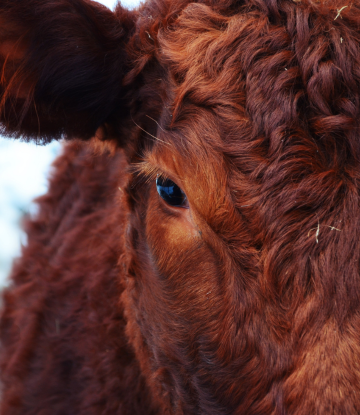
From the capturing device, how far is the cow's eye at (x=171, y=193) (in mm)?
1976

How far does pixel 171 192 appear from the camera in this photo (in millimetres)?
2000

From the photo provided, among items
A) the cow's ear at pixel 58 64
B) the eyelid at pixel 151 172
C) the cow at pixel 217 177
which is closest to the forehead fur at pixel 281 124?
the cow at pixel 217 177

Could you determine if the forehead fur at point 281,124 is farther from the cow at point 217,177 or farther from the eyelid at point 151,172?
the eyelid at point 151,172

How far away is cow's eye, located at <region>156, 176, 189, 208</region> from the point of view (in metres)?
1.98

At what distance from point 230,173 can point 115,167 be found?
176cm

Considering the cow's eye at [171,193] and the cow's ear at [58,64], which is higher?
the cow's ear at [58,64]

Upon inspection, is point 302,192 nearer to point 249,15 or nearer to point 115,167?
point 249,15

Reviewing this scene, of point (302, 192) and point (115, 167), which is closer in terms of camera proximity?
point (302, 192)

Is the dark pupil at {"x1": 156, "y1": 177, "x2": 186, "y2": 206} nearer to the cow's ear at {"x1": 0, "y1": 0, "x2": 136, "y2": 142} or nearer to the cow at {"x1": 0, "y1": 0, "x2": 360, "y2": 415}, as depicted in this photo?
the cow at {"x1": 0, "y1": 0, "x2": 360, "y2": 415}

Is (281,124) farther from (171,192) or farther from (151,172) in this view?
(151,172)

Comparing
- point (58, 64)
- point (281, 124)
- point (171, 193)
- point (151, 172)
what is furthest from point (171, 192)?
point (58, 64)

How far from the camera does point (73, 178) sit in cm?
374

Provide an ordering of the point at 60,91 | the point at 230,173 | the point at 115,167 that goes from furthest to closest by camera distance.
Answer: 1. the point at 115,167
2. the point at 60,91
3. the point at 230,173

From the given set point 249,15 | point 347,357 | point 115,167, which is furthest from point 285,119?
point 115,167
